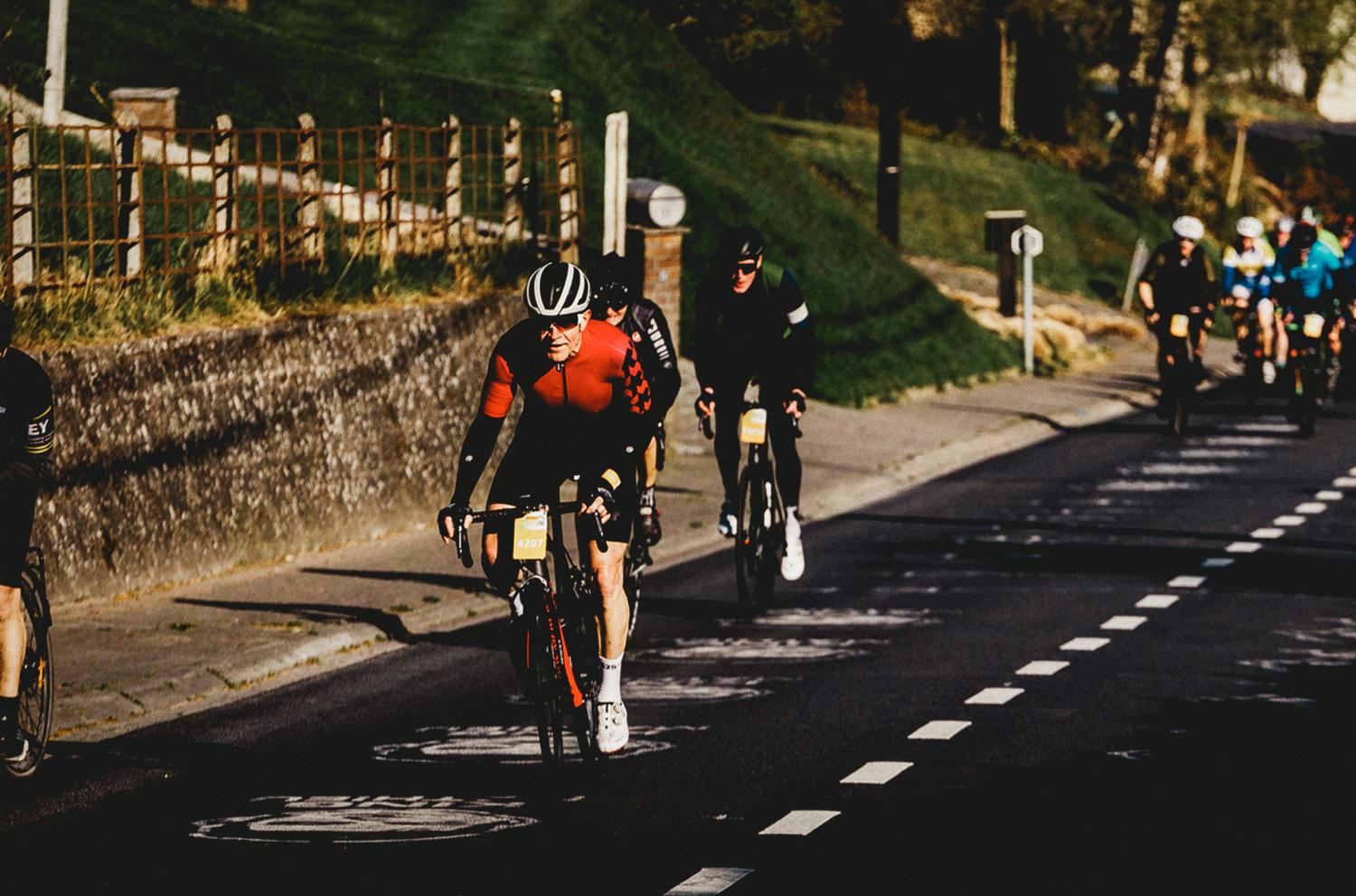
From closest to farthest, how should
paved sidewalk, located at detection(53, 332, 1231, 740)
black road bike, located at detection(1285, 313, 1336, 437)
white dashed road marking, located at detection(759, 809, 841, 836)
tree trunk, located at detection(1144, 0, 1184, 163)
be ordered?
white dashed road marking, located at detection(759, 809, 841, 836)
paved sidewalk, located at detection(53, 332, 1231, 740)
black road bike, located at detection(1285, 313, 1336, 437)
tree trunk, located at detection(1144, 0, 1184, 163)

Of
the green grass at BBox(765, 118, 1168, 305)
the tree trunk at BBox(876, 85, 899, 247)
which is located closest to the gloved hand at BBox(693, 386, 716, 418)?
the tree trunk at BBox(876, 85, 899, 247)

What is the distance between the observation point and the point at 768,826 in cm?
776

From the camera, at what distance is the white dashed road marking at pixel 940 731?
9266 millimetres

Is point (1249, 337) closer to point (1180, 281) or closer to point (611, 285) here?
point (1180, 281)

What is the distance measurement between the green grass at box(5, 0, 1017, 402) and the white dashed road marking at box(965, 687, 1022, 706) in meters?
14.6

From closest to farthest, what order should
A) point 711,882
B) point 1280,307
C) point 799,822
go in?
1. point 711,882
2. point 799,822
3. point 1280,307

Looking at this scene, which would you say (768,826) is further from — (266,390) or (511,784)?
(266,390)

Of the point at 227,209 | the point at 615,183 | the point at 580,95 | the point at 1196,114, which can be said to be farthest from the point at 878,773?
the point at 1196,114

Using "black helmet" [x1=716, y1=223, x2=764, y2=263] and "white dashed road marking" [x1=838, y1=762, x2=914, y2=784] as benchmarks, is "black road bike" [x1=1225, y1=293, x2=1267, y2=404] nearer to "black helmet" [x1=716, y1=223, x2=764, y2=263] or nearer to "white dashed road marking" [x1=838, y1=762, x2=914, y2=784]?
"black helmet" [x1=716, y1=223, x2=764, y2=263]

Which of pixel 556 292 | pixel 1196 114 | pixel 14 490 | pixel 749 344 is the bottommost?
pixel 14 490

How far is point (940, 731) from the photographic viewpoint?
9398mm

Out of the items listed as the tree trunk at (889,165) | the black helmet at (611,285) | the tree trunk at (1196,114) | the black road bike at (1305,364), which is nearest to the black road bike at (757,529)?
the black helmet at (611,285)

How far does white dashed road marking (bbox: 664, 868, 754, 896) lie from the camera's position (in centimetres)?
688

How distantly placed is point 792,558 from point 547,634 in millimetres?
4820
